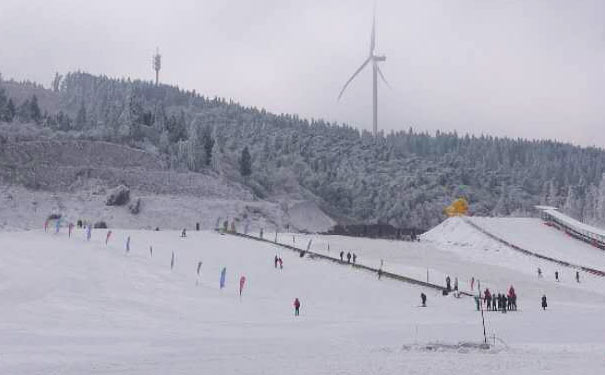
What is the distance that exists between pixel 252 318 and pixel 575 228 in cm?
5004

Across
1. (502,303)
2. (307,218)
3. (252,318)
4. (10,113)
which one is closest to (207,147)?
(307,218)

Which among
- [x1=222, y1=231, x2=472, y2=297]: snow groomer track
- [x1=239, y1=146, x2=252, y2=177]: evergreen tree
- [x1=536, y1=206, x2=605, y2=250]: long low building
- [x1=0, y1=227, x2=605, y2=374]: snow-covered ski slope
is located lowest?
[x1=0, y1=227, x2=605, y2=374]: snow-covered ski slope

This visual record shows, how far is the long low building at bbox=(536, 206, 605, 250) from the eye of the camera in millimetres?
58750

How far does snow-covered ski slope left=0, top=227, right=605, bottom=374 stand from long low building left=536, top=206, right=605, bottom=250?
18.6 meters

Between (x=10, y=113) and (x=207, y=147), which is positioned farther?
(x=10, y=113)

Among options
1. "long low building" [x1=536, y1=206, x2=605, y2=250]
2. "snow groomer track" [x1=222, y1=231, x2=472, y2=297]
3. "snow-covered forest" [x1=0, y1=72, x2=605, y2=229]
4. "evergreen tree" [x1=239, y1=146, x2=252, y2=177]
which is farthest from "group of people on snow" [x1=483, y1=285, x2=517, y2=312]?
"evergreen tree" [x1=239, y1=146, x2=252, y2=177]

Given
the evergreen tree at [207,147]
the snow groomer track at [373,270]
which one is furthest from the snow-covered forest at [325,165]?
the snow groomer track at [373,270]

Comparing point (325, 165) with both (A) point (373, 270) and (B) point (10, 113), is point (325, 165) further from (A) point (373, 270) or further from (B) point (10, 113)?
(A) point (373, 270)

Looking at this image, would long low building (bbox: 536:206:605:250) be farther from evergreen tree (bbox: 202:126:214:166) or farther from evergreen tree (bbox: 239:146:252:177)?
evergreen tree (bbox: 202:126:214:166)

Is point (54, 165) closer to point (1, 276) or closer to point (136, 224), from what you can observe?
point (136, 224)

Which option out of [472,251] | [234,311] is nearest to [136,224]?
[472,251]

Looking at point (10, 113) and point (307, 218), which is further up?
point (10, 113)

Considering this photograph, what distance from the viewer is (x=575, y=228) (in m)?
63.8

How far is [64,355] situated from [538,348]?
12.2m
